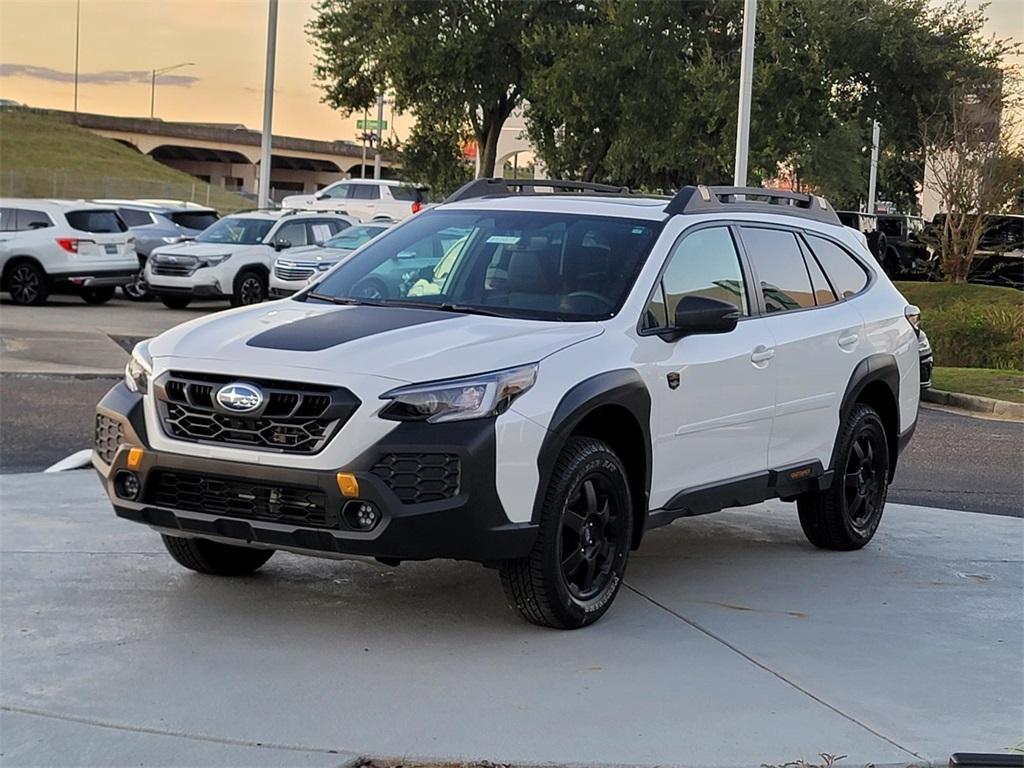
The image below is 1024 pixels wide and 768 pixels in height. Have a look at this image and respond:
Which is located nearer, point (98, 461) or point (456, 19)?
point (98, 461)

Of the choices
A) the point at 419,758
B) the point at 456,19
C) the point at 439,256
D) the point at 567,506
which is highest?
the point at 456,19

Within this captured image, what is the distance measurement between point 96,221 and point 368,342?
20269 millimetres

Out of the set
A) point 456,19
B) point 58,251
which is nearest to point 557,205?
point 58,251

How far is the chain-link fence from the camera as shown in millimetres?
81812

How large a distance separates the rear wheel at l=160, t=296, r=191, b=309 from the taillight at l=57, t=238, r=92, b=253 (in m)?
1.68

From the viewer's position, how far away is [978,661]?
6.08 metres

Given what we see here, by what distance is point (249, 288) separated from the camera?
82.7ft

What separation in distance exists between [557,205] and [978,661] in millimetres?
2866

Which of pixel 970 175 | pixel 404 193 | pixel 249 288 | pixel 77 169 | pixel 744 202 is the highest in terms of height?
pixel 77 169

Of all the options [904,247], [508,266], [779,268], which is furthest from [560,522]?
[904,247]

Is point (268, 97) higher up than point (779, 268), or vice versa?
point (268, 97)

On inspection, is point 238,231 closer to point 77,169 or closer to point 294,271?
point 294,271

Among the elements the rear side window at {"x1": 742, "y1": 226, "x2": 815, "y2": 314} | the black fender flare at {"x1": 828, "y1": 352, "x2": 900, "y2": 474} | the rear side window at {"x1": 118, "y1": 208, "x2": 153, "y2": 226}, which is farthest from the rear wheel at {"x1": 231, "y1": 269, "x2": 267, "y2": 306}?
the rear side window at {"x1": 742, "y1": 226, "x2": 815, "y2": 314}

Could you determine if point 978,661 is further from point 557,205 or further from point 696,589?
point 557,205
